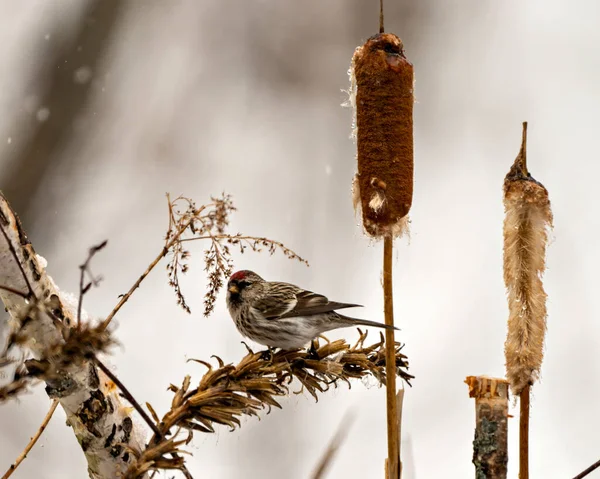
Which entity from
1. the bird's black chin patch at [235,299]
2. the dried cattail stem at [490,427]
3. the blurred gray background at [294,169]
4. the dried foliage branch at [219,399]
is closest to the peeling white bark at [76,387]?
the dried foliage branch at [219,399]

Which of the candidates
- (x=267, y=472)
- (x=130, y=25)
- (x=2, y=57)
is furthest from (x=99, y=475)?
(x=130, y=25)

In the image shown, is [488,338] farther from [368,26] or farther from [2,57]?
[2,57]

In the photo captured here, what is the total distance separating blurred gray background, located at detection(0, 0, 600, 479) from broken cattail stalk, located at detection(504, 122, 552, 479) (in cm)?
153

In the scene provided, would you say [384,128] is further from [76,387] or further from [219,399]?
[76,387]

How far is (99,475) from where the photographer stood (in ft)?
3.52

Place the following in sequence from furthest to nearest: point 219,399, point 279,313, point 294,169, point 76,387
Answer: point 294,169, point 279,313, point 76,387, point 219,399

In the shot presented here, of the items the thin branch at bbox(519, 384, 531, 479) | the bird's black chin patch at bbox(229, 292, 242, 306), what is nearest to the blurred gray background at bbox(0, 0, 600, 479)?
the bird's black chin patch at bbox(229, 292, 242, 306)

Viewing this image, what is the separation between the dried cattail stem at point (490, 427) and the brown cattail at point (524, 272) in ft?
0.10

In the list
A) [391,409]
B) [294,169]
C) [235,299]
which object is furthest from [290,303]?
[294,169]

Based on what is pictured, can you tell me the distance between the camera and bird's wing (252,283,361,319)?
1827 millimetres

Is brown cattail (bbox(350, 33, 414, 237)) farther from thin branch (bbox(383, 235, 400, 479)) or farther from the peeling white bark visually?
the peeling white bark

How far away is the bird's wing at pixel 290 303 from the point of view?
5.99 ft

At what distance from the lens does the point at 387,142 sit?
3.51 ft

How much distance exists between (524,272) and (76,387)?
0.64 metres
